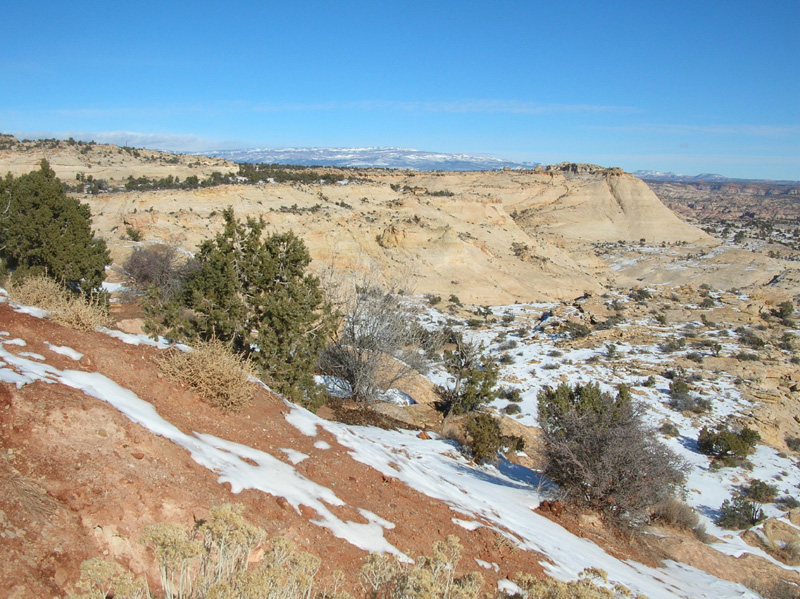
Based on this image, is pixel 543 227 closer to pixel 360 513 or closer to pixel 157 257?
pixel 157 257

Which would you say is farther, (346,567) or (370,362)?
(370,362)

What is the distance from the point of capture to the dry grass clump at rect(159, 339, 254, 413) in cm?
600

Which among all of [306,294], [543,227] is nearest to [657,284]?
[543,227]

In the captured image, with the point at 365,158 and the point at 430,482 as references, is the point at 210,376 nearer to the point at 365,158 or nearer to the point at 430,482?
the point at 430,482

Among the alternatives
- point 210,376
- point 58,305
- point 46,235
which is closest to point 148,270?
point 46,235

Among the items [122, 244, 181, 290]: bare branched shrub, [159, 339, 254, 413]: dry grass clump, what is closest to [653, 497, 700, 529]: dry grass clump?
[159, 339, 254, 413]: dry grass clump

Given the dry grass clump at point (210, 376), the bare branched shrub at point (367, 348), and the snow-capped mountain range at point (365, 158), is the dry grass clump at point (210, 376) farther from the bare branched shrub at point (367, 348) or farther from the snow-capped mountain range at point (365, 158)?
the snow-capped mountain range at point (365, 158)

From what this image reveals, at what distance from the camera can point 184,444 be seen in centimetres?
478

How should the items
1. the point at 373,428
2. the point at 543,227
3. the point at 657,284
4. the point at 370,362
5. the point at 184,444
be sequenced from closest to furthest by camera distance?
the point at 184,444 → the point at 373,428 → the point at 370,362 → the point at 657,284 → the point at 543,227

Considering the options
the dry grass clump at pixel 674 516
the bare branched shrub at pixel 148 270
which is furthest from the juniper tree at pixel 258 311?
the bare branched shrub at pixel 148 270

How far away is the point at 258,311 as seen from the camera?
8.94 m

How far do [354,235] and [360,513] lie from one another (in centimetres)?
2692

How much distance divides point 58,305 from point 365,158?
139173 millimetres

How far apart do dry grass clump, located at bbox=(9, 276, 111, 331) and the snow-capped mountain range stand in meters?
109
